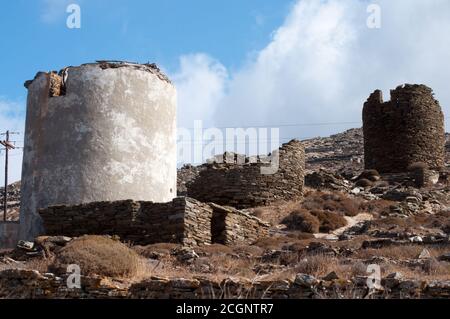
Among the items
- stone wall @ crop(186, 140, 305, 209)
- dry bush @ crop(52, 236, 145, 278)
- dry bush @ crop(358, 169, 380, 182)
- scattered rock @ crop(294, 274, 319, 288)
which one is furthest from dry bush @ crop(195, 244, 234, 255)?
dry bush @ crop(358, 169, 380, 182)

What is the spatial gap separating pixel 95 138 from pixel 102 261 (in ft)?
20.7

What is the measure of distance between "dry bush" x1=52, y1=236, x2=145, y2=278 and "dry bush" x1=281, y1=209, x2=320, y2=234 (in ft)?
27.4

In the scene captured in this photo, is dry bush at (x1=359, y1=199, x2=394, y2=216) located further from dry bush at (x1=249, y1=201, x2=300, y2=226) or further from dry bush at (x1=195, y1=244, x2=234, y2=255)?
dry bush at (x1=195, y1=244, x2=234, y2=255)

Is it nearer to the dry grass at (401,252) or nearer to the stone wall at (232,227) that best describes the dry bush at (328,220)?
the stone wall at (232,227)

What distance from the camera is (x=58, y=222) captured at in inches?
644

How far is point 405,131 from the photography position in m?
33.0

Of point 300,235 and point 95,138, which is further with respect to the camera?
point 300,235

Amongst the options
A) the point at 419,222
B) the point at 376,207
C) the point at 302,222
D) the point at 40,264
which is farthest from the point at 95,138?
the point at 376,207

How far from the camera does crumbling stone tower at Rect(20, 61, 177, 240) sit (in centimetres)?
1709


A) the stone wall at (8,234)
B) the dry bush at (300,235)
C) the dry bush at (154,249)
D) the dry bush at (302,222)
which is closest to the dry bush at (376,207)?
the dry bush at (302,222)

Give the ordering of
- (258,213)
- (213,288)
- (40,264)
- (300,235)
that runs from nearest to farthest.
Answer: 1. (213,288)
2. (40,264)
3. (300,235)
4. (258,213)

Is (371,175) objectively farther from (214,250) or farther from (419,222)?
(214,250)

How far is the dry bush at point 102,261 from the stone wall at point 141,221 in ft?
11.2

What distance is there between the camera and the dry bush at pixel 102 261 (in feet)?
36.6
